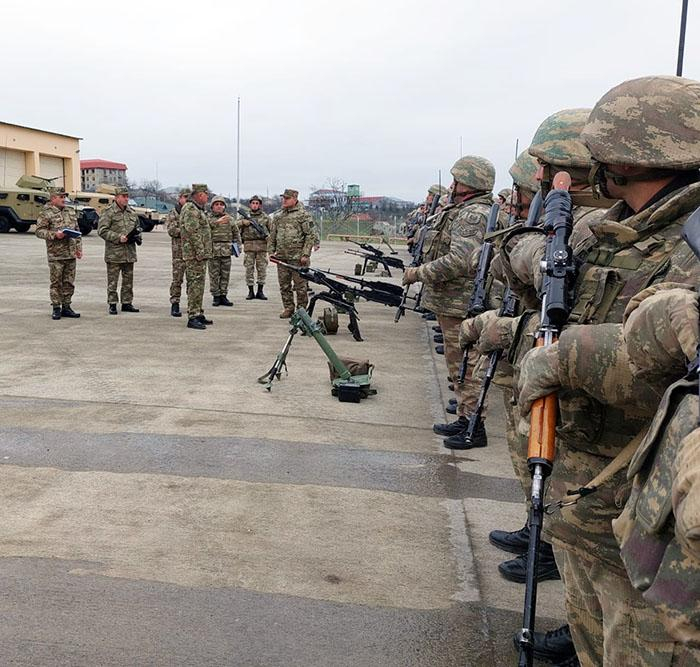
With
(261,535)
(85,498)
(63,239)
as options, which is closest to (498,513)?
(261,535)

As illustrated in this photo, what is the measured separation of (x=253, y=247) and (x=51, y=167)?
33.0 m

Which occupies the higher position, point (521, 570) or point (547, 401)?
point (547, 401)

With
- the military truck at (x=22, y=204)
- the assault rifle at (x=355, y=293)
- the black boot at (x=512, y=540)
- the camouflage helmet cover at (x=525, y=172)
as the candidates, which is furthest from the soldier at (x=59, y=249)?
the military truck at (x=22, y=204)

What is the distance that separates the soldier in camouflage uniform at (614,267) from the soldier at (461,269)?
296 cm

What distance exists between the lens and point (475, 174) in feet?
18.3

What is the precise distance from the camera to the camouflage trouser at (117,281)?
10.8 m

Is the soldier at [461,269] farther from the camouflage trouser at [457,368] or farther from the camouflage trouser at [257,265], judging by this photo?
the camouflage trouser at [257,265]

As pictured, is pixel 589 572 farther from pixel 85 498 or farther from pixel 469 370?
pixel 469 370

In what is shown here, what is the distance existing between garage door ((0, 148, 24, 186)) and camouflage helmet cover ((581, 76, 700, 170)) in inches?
1557

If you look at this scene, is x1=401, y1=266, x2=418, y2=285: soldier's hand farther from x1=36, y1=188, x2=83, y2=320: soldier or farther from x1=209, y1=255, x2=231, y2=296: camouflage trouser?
x1=209, y1=255, x2=231, y2=296: camouflage trouser

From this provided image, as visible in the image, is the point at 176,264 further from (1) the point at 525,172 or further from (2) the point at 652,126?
(2) the point at 652,126

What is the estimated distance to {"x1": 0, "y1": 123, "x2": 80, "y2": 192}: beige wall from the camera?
3762 centimetres

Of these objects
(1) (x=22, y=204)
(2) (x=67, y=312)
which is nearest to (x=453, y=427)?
(2) (x=67, y=312)

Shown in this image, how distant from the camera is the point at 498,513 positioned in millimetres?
4152
